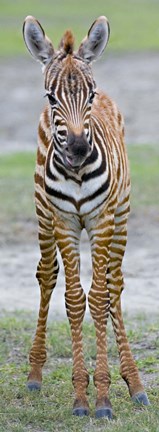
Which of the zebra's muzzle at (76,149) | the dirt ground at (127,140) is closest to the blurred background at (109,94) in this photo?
the dirt ground at (127,140)

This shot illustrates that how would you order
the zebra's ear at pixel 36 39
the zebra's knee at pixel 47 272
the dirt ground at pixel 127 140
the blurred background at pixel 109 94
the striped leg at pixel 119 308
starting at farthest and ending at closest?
1. the blurred background at pixel 109 94
2. the dirt ground at pixel 127 140
3. the zebra's knee at pixel 47 272
4. the striped leg at pixel 119 308
5. the zebra's ear at pixel 36 39

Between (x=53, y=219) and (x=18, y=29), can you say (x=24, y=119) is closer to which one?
(x=18, y=29)

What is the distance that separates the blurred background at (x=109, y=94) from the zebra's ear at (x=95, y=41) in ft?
12.0

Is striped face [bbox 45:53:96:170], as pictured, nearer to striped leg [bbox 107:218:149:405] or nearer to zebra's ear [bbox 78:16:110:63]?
zebra's ear [bbox 78:16:110:63]

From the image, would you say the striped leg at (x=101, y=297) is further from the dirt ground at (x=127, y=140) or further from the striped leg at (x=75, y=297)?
the dirt ground at (x=127, y=140)

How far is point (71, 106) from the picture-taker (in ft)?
21.5

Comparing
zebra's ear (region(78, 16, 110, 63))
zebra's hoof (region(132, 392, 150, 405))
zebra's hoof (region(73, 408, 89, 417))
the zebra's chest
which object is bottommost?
zebra's hoof (region(73, 408, 89, 417))

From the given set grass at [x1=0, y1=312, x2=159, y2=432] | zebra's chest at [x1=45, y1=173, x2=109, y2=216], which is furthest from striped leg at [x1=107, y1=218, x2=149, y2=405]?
zebra's chest at [x1=45, y1=173, x2=109, y2=216]

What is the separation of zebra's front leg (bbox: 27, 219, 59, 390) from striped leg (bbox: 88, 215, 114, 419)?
82 centimetres

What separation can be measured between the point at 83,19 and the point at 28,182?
1928 cm

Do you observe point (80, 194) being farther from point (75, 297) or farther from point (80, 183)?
point (75, 297)

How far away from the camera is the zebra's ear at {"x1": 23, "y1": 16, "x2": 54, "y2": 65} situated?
6.84 metres

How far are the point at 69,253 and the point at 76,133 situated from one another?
0.83 m

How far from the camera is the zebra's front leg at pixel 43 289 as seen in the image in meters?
7.56
